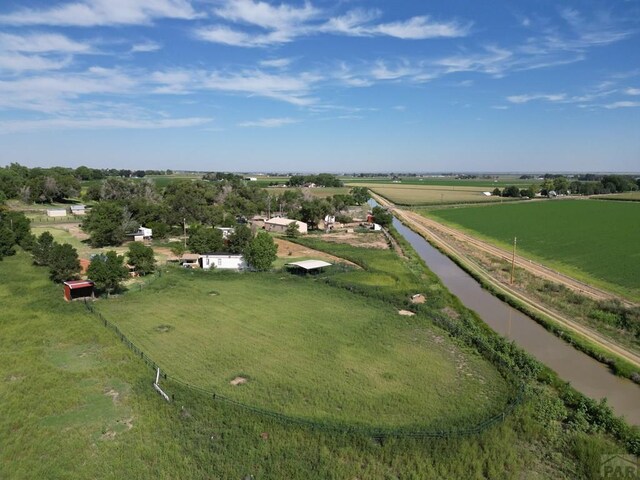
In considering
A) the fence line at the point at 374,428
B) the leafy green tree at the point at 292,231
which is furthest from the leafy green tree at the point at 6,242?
the fence line at the point at 374,428

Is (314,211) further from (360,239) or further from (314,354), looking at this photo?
(314,354)

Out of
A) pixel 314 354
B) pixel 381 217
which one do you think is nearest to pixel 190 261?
pixel 314 354

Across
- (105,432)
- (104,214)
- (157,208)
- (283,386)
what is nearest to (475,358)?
(283,386)

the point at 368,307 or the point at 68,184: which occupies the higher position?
the point at 68,184

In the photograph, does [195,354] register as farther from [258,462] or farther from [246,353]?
[258,462]

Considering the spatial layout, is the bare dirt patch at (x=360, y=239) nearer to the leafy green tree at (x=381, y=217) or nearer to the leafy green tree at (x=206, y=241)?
the leafy green tree at (x=381, y=217)
